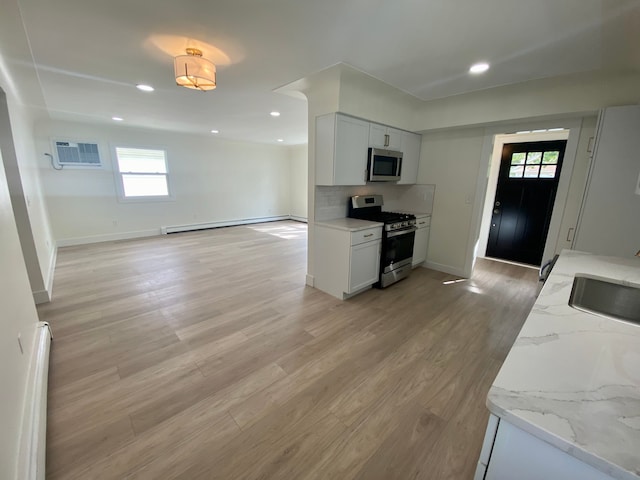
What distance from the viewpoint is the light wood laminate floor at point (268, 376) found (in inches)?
56.5

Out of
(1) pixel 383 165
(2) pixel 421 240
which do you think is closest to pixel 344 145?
(1) pixel 383 165

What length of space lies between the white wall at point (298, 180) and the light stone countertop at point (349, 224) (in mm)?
5078

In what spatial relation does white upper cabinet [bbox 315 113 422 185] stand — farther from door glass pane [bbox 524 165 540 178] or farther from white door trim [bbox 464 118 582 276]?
door glass pane [bbox 524 165 540 178]

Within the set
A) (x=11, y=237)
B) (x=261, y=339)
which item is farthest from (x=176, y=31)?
(x=261, y=339)

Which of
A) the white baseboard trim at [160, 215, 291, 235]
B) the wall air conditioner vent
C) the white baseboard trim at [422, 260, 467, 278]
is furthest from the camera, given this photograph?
the white baseboard trim at [160, 215, 291, 235]

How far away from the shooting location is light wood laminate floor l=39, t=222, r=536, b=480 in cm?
143

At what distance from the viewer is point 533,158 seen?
4.39 metres

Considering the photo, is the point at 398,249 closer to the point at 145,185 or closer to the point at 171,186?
the point at 171,186

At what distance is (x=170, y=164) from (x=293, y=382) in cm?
634

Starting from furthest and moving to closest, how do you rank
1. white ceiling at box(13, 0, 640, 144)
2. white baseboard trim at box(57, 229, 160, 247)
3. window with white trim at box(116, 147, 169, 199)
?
window with white trim at box(116, 147, 169, 199)
white baseboard trim at box(57, 229, 160, 247)
white ceiling at box(13, 0, 640, 144)

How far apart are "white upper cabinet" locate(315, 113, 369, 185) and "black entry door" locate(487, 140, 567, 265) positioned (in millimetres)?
3043

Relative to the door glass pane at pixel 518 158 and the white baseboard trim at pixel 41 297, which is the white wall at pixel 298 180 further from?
the white baseboard trim at pixel 41 297

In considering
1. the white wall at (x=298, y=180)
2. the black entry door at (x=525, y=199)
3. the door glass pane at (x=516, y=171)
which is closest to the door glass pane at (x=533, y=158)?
the black entry door at (x=525, y=199)

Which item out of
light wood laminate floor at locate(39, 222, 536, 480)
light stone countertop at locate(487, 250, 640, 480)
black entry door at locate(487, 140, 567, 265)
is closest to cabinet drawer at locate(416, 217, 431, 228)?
light wood laminate floor at locate(39, 222, 536, 480)
